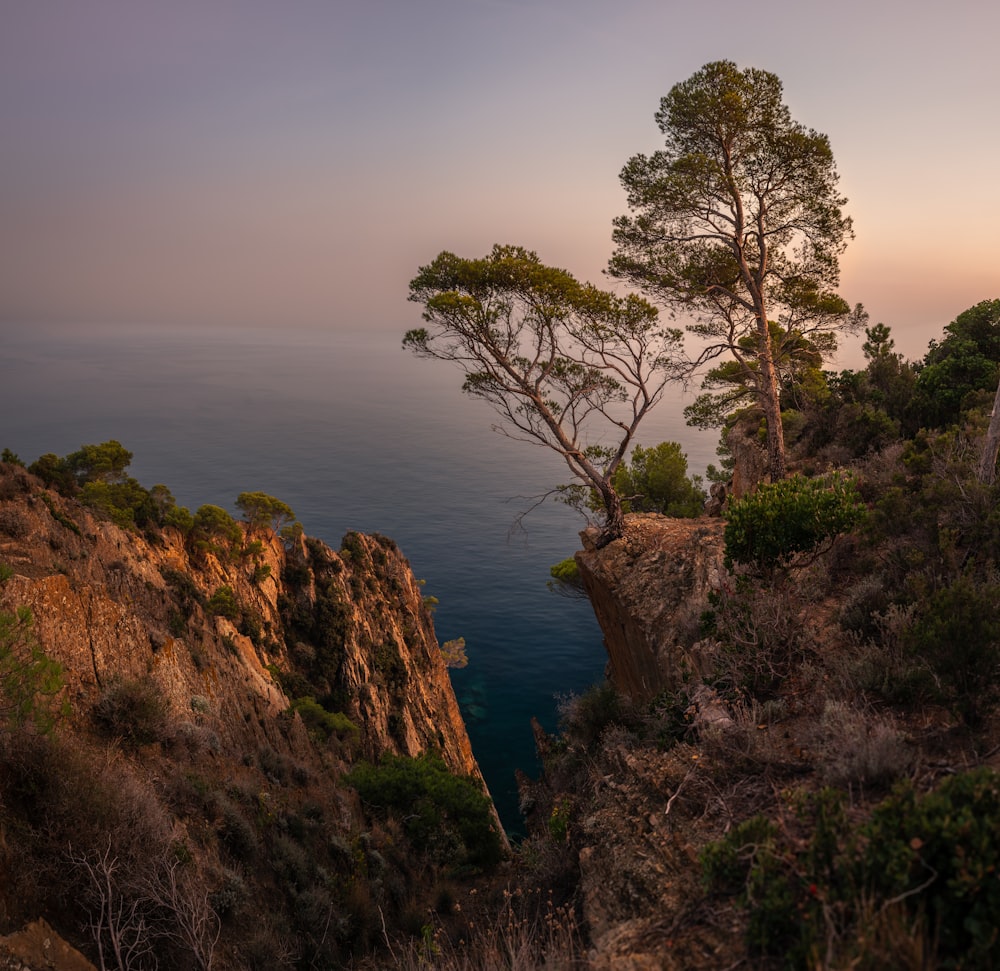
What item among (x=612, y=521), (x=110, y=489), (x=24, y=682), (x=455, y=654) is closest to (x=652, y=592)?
(x=612, y=521)

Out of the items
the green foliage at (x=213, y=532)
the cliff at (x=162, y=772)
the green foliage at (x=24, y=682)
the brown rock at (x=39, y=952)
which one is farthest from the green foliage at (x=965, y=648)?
the green foliage at (x=213, y=532)

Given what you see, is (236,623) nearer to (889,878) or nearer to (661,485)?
(661,485)

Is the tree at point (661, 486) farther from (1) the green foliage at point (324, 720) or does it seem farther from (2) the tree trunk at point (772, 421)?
Answer: (1) the green foliage at point (324, 720)

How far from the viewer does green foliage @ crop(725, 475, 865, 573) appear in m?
10.2

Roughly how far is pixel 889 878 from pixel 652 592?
11.1m

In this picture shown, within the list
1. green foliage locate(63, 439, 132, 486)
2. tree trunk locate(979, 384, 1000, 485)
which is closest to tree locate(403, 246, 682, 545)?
tree trunk locate(979, 384, 1000, 485)

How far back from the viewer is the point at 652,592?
14688mm

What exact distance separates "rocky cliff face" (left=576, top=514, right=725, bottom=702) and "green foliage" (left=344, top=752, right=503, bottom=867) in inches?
236

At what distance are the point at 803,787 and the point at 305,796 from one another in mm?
13212

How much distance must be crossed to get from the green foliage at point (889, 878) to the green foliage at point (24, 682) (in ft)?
31.5

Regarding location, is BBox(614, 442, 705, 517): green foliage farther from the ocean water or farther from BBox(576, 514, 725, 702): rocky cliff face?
BBox(576, 514, 725, 702): rocky cliff face

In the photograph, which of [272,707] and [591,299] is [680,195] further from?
[272,707]

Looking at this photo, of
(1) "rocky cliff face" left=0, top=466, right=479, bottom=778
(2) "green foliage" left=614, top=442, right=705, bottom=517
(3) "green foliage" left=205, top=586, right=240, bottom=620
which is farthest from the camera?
(2) "green foliage" left=614, top=442, right=705, bottom=517

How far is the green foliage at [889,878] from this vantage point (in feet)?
11.2
